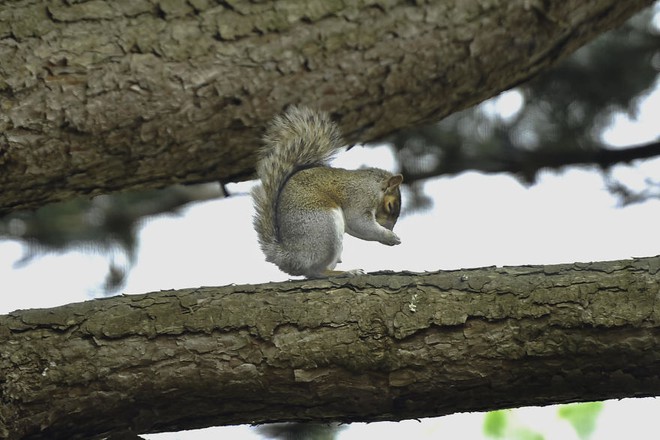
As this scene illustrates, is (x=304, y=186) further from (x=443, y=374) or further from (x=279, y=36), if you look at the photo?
(x=443, y=374)

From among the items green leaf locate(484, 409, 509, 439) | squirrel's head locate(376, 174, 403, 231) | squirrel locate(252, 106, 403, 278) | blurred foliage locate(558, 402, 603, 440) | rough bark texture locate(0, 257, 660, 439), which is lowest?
rough bark texture locate(0, 257, 660, 439)

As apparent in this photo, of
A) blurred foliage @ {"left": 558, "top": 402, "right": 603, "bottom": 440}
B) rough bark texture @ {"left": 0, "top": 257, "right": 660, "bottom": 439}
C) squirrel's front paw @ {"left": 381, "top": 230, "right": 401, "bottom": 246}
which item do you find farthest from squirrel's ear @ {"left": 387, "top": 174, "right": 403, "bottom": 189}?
blurred foliage @ {"left": 558, "top": 402, "right": 603, "bottom": 440}

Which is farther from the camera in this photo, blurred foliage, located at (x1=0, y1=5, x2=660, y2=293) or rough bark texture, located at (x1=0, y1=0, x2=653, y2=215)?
blurred foliage, located at (x1=0, y1=5, x2=660, y2=293)

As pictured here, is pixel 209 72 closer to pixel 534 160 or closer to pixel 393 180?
pixel 393 180

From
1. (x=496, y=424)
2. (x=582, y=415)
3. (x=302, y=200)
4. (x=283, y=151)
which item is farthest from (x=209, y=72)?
(x=582, y=415)

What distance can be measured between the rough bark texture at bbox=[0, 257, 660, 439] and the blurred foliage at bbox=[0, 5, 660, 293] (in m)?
1.58

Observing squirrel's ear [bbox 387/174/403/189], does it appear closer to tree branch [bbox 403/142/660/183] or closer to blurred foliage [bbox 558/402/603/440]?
tree branch [bbox 403/142/660/183]

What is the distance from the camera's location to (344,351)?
2.17 metres

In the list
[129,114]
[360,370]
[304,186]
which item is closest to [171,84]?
[129,114]

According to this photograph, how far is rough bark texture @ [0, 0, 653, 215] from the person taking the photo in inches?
94.7

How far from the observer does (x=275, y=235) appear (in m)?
2.66

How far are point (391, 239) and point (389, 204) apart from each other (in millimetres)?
189

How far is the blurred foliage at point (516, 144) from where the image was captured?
3783 mm

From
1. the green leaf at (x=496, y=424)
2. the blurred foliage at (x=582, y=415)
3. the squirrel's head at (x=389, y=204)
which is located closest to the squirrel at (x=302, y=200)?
the squirrel's head at (x=389, y=204)
